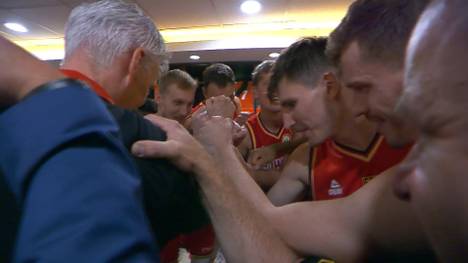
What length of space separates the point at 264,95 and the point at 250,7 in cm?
218

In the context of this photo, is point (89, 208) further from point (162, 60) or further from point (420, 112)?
point (162, 60)

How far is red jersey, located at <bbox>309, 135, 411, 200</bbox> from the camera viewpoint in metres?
1.42

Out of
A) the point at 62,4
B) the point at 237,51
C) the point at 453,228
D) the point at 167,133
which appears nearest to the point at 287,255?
the point at 167,133

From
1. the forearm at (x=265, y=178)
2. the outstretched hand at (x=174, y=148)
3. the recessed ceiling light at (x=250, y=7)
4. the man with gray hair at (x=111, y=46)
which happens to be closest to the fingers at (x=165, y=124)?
the outstretched hand at (x=174, y=148)

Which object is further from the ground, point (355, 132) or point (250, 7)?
point (250, 7)

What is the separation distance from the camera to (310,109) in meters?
1.59

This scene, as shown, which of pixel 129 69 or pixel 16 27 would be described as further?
pixel 16 27

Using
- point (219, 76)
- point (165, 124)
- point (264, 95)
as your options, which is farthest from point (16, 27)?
point (165, 124)

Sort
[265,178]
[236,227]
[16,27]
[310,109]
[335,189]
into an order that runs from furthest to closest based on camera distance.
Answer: [16,27] < [265,178] < [310,109] < [335,189] < [236,227]

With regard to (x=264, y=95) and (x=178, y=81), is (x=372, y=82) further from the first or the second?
(x=178, y=81)

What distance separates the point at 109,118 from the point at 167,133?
52 cm

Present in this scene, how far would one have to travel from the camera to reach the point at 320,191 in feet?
4.98

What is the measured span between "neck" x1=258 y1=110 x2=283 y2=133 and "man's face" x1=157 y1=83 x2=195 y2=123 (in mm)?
545

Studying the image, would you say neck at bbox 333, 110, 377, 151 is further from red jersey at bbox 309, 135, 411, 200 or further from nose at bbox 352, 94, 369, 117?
nose at bbox 352, 94, 369, 117
